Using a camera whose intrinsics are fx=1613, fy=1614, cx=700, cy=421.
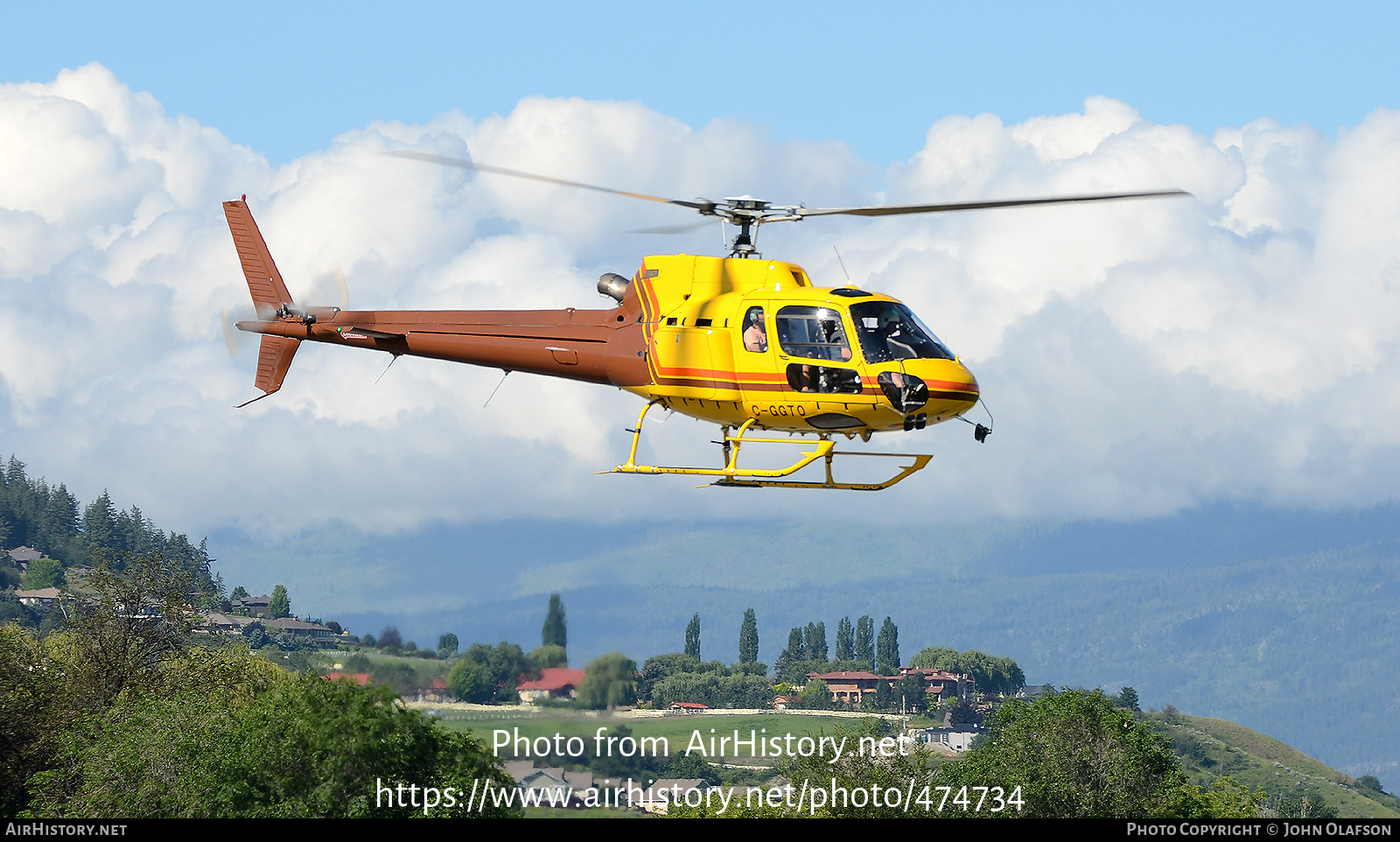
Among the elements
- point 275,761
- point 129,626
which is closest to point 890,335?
point 275,761

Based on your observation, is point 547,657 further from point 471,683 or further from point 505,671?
point 471,683

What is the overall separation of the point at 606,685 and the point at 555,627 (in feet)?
6.27

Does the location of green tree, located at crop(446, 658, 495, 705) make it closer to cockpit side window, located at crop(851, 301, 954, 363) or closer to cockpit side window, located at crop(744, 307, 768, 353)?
cockpit side window, located at crop(744, 307, 768, 353)

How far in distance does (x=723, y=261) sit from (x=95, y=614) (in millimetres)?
47437

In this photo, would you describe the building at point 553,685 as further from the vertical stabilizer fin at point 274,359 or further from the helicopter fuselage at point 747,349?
the vertical stabilizer fin at point 274,359

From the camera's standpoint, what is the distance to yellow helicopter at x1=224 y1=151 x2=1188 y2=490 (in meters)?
35.9

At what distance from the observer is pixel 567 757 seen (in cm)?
3866

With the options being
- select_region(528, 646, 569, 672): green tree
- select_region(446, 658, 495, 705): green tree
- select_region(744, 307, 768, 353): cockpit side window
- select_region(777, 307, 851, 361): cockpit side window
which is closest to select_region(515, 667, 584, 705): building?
select_region(528, 646, 569, 672): green tree

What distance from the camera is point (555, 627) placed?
1494 inches

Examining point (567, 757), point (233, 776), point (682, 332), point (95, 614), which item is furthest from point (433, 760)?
point (95, 614)

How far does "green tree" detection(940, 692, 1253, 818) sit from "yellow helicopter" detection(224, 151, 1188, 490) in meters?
51.5

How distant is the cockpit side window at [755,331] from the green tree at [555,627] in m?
7.38

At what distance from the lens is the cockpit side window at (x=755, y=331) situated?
3684 cm

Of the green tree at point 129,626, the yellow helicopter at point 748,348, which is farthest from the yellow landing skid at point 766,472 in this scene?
the green tree at point 129,626
